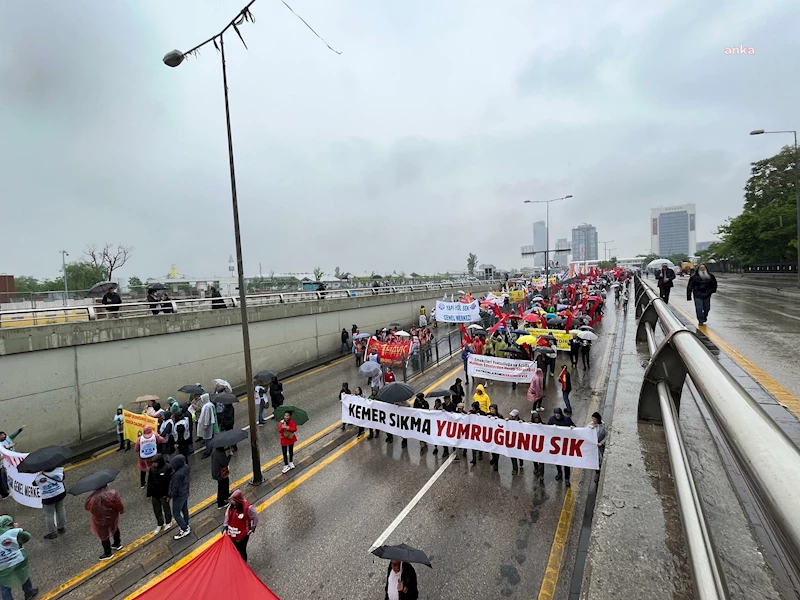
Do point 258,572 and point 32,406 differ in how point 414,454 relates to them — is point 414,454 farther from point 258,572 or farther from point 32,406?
point 32,406

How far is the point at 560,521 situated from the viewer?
24.3 feet

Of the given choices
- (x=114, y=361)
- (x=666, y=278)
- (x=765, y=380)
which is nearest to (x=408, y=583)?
(x=765, y=380)

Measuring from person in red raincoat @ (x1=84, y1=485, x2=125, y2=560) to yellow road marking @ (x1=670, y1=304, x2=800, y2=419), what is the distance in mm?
9845

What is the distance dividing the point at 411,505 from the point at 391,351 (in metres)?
9.90

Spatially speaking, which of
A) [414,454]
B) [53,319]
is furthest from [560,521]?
[53,319]

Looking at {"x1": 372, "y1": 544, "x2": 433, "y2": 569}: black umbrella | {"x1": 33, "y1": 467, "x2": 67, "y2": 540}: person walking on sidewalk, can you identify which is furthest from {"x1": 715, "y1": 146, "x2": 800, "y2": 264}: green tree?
{"x1": 33, "y1": 467, "x2": 67, "y2": 540}: person walking on sidewalk

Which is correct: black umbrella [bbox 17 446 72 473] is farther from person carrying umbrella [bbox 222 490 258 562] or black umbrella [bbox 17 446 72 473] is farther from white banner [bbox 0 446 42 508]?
person carrying umbrella [bbox 222 490 258 562]

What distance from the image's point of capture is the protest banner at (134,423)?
1105 cm

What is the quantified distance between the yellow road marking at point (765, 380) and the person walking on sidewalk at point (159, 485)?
9386 mm

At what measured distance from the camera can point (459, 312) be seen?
70.9 feet

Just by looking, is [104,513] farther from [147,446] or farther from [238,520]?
[238,520]

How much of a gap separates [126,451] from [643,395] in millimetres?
13659

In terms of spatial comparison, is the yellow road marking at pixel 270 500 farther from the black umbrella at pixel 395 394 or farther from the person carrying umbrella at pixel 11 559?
the black umbrella at pixel 395 394

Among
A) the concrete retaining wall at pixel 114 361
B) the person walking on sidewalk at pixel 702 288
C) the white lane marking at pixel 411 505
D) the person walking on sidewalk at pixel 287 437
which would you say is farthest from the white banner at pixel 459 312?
the person walking on sidewalk at pixel 287 437
